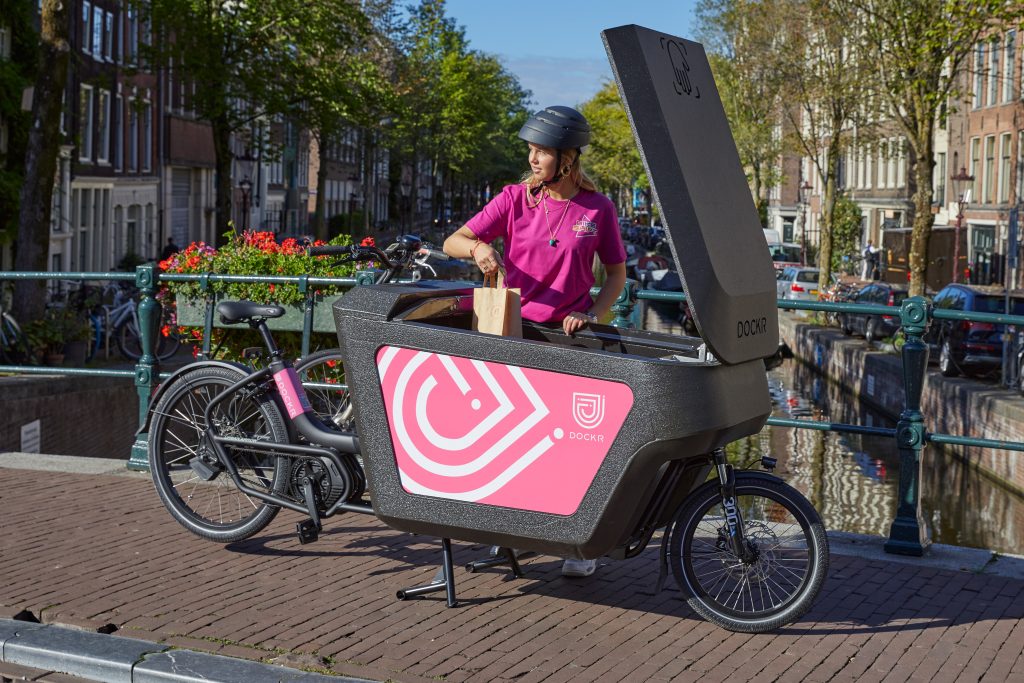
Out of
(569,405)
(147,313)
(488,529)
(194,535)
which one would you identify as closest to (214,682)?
(488,529)

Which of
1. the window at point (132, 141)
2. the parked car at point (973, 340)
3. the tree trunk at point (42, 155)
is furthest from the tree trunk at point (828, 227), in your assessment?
the tree trunk at point (42, 155)

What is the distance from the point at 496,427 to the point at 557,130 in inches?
45.7

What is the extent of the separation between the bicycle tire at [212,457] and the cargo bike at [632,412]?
2.16 feet

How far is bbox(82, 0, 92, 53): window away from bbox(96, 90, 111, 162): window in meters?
1.32

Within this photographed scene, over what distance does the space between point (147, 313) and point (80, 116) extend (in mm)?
30315

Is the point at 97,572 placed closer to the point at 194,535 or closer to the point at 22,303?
the point at 194,535

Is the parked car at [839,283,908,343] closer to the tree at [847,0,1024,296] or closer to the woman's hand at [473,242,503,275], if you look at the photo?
the tree at [847,0,1024,296]

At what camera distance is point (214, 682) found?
14.6 feet

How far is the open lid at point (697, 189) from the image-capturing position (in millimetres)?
4691

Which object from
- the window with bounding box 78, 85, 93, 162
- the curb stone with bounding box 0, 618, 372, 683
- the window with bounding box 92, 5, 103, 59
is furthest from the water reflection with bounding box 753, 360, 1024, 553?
the window with bounding box 92, 5, 103, 59

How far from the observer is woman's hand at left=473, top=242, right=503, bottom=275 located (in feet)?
16.9

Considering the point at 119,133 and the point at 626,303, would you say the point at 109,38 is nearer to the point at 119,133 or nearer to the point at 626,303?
the point at 119,133

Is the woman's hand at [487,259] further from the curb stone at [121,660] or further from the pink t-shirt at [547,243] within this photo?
the curb stone at [121,660]

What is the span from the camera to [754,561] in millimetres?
5121
